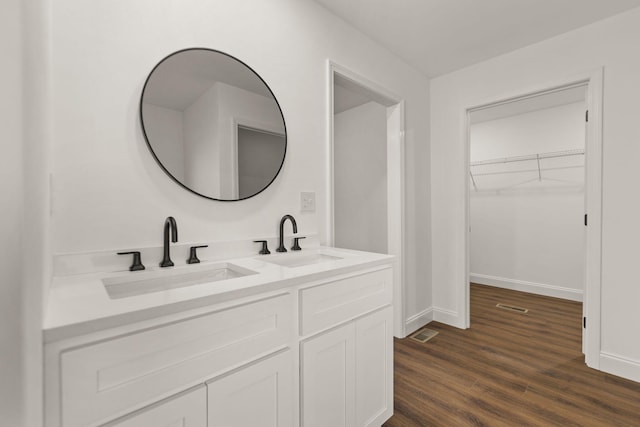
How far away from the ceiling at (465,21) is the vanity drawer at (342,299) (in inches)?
70.1

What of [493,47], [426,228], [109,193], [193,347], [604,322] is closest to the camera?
[193,347]

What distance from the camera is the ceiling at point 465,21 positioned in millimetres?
1921

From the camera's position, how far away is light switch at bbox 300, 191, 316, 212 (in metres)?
1.79

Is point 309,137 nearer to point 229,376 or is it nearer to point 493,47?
point 229,376

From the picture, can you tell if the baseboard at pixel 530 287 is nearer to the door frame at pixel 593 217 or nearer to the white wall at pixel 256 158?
the door frame at pixel 593 217

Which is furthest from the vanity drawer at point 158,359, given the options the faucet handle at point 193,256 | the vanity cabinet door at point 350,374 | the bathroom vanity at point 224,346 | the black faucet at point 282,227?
the black faucet at point 282,227

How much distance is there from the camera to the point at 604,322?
204 cm

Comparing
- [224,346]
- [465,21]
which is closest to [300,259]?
[224,346]

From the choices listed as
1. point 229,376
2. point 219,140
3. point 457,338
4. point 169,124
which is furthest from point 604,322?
point 169,124

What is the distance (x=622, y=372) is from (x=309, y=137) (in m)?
2.64

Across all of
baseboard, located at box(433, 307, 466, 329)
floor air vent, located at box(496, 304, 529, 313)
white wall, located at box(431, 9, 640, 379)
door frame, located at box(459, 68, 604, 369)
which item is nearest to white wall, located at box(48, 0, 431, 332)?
white wall, located at box(431, 9, 640, 379)

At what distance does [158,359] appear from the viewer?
0.73 metres

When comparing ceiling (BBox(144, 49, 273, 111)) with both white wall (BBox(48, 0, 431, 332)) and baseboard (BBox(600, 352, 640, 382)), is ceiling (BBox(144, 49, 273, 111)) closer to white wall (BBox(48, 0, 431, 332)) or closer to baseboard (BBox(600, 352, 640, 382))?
white wall (BBox(48, 0, 431, 332))

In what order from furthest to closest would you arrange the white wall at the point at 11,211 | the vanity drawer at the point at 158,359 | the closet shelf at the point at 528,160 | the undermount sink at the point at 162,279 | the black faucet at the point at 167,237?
the closet shelf at the point at 528,160, the black faucet at the point at 167,237, the undermount sink at the point at 162,279, the vanity drawer at the point at 158,359, the white wall at the point at 11,211
